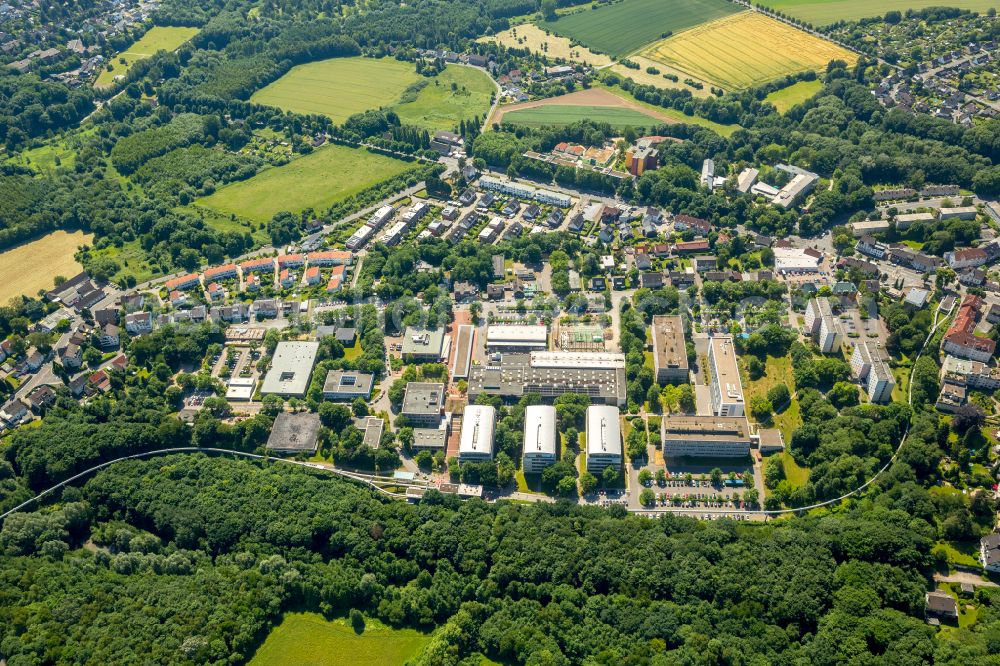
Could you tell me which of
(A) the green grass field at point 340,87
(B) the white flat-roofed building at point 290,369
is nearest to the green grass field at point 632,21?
(A) the green grass field at point 340,87

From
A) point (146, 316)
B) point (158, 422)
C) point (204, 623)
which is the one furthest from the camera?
point (146, 316)

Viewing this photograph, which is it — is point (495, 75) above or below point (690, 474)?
above

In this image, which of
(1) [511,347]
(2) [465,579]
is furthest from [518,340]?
(2) [465,579]

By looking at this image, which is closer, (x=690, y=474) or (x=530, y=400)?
(x=690, y=474)

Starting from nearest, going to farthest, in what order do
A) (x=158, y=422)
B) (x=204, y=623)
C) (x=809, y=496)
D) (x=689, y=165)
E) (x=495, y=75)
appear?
(x=204, y=623) < (x=809, y=496) < (x=158, y=422) < (x=689, y=165) < (x=495, y=75)

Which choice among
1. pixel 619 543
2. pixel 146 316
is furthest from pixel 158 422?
pixel 619 543

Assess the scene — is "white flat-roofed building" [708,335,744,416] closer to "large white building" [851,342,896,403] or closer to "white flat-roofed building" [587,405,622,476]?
"white flat-roofed building" [587,405,622,476]

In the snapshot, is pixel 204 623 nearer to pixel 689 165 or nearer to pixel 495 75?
pixel 689 165

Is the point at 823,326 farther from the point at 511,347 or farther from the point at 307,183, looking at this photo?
the point at 307,183

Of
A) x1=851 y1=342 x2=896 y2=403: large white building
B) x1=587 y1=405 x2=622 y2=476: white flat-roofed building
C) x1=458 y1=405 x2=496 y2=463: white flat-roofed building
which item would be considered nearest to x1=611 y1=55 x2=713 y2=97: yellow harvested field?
x1=851 y1=342 x2=896 y2=403: large white building
